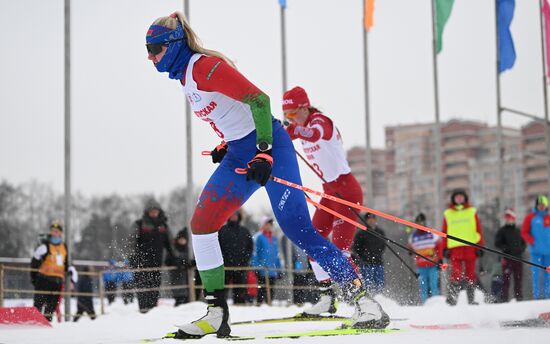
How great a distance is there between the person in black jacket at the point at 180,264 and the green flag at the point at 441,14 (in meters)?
8.06

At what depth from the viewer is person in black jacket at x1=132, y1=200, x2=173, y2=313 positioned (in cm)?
1099

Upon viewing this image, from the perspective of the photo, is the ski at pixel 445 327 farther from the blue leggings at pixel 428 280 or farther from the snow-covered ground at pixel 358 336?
the blue leggings at pixel 428 280

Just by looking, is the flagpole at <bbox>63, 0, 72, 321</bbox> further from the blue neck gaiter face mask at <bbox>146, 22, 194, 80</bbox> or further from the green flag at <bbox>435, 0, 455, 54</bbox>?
the green flag at <bbox>435, 0, 455, 54</bbox>

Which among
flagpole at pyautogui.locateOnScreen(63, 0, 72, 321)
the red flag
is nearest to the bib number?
flagpole at pyautogui.locateOnScreen(63, 0, 72, 321)

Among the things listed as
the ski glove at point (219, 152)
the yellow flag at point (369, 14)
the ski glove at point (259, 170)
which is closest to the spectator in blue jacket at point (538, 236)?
the yellow flag at point (369, 14)

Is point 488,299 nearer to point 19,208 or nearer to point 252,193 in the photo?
point 252,193

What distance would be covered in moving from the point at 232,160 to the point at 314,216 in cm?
218

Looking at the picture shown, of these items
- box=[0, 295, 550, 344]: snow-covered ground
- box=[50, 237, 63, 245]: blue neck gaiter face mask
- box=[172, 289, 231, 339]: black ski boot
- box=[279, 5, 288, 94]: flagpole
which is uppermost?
box=[279, 5, 288, 94]: flagpole

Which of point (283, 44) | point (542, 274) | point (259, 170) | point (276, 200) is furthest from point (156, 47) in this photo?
point (283, 44)

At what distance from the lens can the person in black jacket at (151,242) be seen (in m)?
11.0

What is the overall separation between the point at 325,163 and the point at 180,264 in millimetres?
5131

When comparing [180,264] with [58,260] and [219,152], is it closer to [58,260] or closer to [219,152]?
[58,260]

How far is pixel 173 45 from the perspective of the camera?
4.95m

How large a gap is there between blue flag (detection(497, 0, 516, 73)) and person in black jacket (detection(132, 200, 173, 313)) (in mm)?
10284
